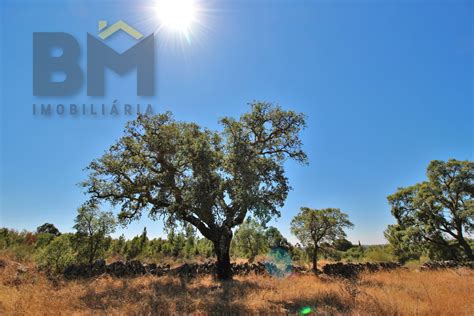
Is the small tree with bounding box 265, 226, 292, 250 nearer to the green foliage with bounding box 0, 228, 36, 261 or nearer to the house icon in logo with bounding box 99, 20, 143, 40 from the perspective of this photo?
the green foliage with bounding box 0, 228, 36, 261

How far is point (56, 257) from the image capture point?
14.5 metres

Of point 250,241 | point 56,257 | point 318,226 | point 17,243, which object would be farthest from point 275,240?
point 17,243

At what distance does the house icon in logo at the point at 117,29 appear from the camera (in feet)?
39.4

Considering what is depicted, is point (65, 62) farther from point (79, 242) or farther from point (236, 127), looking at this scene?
point (79, 242)

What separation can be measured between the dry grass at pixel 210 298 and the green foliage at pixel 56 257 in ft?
5.64

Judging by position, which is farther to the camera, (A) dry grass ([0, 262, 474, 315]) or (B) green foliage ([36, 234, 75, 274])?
(B) green foliage ([36, 234, 75, 274])

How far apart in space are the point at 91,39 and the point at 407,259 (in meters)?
41.4

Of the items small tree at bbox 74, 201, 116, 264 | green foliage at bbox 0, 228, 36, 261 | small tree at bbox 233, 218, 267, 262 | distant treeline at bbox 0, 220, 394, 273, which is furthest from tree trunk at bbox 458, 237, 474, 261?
green foliage at bbox 0, 228, 36, 261

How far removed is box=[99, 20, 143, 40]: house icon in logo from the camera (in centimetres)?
1201

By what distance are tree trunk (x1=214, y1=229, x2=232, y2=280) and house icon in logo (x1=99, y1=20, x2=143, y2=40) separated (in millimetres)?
10857

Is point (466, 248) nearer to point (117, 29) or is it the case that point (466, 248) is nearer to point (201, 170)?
point (201, 170)

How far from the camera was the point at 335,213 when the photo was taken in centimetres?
2052

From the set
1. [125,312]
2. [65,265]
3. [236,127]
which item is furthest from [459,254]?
[65,265]

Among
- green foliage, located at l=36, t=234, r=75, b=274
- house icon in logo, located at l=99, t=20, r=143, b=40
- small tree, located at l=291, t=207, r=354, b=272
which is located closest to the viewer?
house icon in logo, located at l=99, t=20, r=143, b=40
